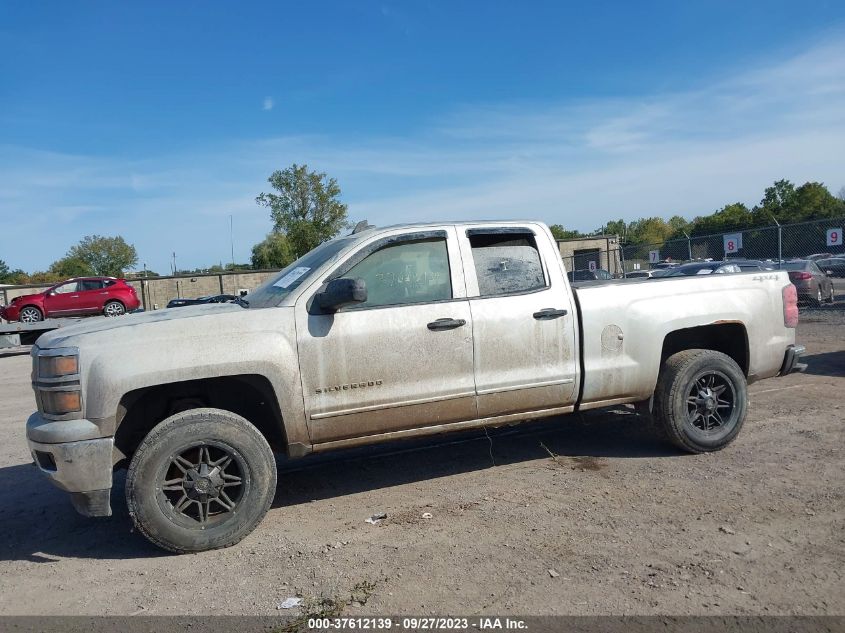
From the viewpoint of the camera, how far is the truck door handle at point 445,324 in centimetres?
441

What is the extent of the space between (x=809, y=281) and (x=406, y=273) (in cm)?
1573

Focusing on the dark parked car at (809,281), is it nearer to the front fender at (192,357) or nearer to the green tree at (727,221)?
the front fender at (192,357)

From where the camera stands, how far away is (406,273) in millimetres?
4578

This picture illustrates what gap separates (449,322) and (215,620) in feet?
7.45

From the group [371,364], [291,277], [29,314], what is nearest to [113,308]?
[29,314]

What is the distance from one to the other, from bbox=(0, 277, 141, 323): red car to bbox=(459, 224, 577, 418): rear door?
23.6 m

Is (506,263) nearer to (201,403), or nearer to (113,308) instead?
(201,403)

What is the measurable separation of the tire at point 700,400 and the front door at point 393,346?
66.3 inches

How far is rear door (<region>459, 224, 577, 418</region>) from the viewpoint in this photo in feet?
15.0

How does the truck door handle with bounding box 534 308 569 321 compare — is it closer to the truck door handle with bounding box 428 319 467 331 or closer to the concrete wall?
the truck door handle with bounding box 428 319 467 331

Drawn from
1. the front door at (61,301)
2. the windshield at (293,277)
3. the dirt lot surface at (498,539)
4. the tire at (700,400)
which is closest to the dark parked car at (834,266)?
the dirt lot surface at (498,539)

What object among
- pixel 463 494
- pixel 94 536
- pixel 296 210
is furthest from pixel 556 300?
pixel 296 210

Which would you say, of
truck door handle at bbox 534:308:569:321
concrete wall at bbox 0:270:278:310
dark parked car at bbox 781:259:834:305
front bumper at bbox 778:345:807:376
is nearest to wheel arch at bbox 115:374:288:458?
truck door handle at bbox 534:308:569:321

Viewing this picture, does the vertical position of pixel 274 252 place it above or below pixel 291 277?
above
